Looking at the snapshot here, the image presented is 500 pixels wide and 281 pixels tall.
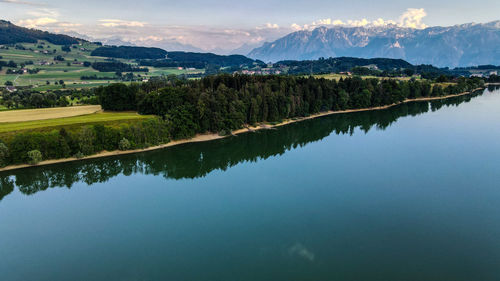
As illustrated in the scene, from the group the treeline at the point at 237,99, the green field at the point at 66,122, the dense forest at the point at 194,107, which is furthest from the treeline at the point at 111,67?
the green field at the point at 66,122

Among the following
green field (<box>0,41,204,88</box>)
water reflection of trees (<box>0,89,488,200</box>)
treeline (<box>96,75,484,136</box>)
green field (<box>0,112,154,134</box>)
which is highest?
green field (<box>0,41,204,88</box>)

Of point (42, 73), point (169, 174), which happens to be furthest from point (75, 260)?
point (42, 73)

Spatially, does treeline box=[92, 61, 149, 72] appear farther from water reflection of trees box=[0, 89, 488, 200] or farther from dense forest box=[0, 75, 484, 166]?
water reflection of trees box=[0, 89, 488, 200]

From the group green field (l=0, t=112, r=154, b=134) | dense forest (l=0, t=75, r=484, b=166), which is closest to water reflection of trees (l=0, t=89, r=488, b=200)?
dense forest (l=0, t=75, r=484, b=166)

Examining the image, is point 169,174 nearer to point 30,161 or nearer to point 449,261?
point 30,161

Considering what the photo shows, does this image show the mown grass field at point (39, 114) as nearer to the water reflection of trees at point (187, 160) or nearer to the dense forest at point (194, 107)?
the dense forest at point (194, 107)

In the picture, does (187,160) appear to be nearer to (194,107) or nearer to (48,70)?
(194,107)
